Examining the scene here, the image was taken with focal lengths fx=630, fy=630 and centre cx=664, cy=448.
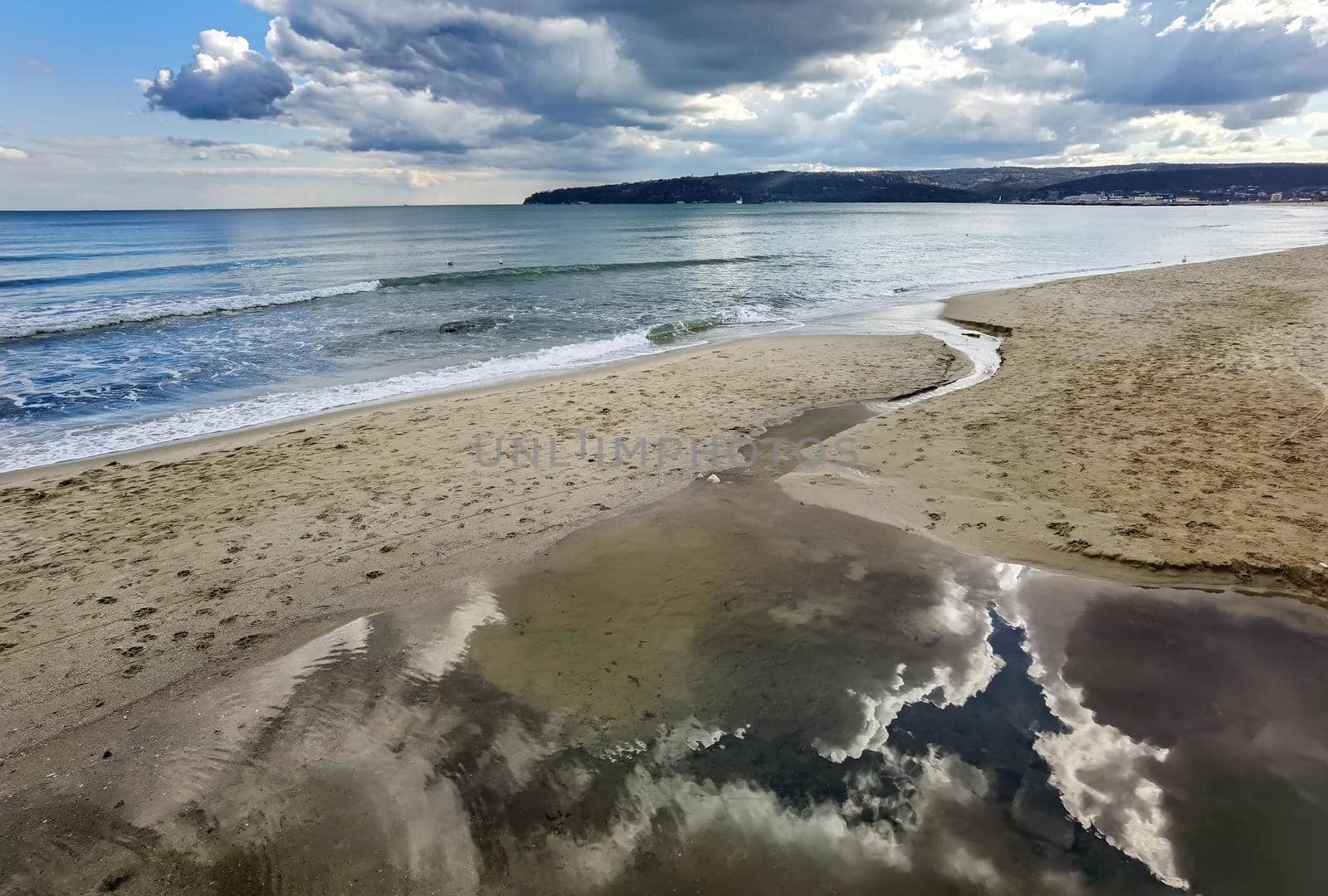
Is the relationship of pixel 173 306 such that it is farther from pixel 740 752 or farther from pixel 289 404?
pixel 740 752

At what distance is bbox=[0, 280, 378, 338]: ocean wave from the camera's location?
20.5 m

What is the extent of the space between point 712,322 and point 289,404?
42.0 feet

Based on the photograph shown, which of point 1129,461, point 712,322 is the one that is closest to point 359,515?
point 1129,461

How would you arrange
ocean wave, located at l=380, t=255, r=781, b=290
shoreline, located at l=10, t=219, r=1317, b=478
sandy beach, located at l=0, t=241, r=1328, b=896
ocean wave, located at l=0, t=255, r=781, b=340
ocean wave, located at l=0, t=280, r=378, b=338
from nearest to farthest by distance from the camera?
sandy beach, located at l=0, t=241, r=1328, b=896 < shoreline, located at l=10, t=219, r=1317, b=478 < ocean wave, located at l=0, t=280, r=378, b=338 < ocean wave, located at l=0, t=255, r=781, b=340 < ocean wave, located at l=380, t=255, r=781, b=290

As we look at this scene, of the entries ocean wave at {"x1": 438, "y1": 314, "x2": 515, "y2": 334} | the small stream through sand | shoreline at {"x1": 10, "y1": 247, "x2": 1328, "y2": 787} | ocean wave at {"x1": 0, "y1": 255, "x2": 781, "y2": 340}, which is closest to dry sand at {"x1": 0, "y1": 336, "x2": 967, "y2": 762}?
shoreline at {"x1": 10, "y1": 247, "x2": 1328, "y2": 787}

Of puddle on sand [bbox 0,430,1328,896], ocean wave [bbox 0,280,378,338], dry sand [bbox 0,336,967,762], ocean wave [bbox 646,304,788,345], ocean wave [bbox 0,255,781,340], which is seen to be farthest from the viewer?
ocean wave [bbox 0,255,781,340]

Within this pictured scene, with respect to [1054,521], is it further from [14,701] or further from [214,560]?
[14,701]

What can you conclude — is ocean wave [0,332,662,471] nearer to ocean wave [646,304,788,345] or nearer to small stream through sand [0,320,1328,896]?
ocean wave [646,304,788,345]

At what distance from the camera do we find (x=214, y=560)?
22.2ft

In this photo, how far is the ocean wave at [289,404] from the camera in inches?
421

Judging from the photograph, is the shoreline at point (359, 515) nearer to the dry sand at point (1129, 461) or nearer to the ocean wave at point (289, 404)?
the dry sand at point (1129, 461)

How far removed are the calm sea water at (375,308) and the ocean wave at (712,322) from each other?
0.36 ft

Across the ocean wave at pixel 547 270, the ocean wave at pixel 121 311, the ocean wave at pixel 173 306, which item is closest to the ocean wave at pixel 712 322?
the ocean wave at pixel 547 270

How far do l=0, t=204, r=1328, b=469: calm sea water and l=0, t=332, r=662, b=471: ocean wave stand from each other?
58 mm
